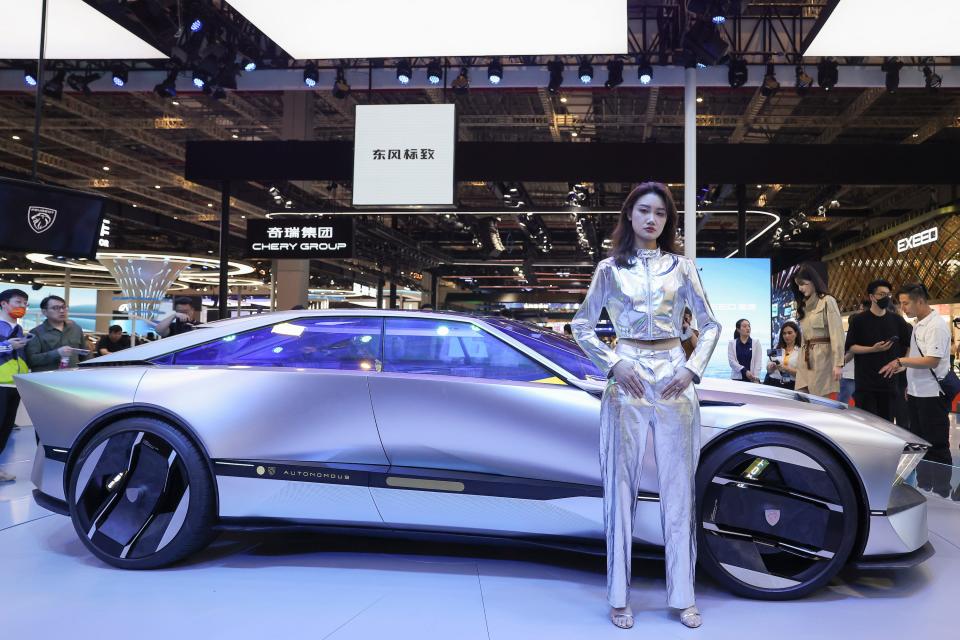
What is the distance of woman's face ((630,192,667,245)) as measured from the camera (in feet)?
8.58

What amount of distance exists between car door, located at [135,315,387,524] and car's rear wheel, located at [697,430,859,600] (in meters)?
1.26

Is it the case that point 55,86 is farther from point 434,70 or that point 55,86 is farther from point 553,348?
point 553,348

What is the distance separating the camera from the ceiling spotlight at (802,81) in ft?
29.0

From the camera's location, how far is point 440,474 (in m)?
2.86

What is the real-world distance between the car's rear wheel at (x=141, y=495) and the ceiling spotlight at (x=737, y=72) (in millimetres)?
7825

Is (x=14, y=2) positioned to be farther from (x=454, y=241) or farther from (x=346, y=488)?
(x=454, y=241)

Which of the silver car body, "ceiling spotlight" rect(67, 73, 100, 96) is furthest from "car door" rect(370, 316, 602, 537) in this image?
"ceiling spotlight" rect(67, 73, 100, 96)

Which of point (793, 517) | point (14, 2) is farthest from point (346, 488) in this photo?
point (14, 2)

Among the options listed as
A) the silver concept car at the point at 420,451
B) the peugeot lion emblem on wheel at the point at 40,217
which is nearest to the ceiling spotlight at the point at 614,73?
the peugeot lion emblem on wheel at the point at 40,217

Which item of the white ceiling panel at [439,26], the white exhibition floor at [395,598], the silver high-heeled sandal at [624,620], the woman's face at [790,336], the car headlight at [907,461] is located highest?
the white ceiling panel at [439,26]

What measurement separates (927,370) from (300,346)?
13.9 feet

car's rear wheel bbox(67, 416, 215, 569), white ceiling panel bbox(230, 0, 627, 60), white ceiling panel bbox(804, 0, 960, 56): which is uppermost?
white ceiling panel bbox(804, 0, 960, 56)

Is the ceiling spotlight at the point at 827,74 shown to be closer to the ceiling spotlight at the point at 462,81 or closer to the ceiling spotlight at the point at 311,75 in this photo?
the ceiling spotlight at the point at 462,81

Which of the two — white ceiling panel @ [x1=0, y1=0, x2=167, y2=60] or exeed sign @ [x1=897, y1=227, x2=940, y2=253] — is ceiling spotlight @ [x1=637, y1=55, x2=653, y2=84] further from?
exeed sign @ [x1=897, y1=227, x2=940, y2=253]
